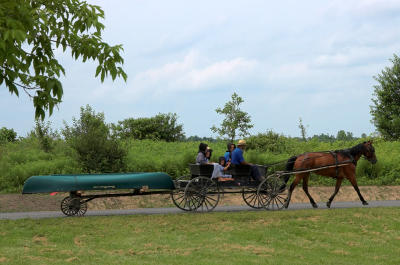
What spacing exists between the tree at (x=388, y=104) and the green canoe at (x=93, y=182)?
27.8 meters

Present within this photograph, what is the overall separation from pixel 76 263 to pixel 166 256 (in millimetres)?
1647

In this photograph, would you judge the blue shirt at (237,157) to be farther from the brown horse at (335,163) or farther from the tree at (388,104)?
the tree at (388,104)

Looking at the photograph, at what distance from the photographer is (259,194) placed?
55.6ft

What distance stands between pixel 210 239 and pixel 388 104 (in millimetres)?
32089

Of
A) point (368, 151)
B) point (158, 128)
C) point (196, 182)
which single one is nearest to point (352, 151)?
point (368, 151)

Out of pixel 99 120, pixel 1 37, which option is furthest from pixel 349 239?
pixel 99 120

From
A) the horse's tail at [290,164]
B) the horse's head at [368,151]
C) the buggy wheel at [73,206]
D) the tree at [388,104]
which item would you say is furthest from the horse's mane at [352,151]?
the tree at [388,104]

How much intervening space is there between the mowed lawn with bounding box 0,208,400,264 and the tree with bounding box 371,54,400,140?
25908 mm

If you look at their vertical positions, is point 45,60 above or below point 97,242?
above

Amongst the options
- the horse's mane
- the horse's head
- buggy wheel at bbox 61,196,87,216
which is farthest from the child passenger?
the horse's head

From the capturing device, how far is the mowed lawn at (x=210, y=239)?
10414 mm

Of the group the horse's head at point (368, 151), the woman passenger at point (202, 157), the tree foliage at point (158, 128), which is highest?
the tree foliage at point (158, 128)

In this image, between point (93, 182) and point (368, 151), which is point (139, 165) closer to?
point (93, 182)

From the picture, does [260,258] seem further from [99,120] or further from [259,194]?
[99,120]
